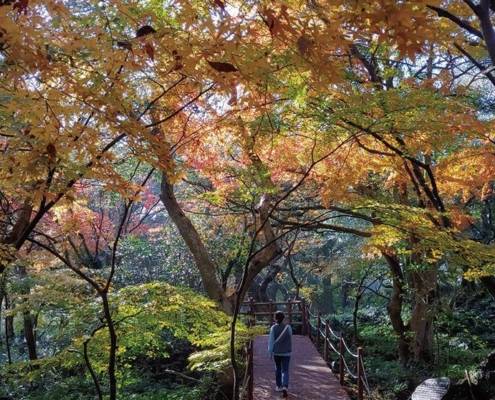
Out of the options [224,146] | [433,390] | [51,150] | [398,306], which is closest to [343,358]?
[433,390]

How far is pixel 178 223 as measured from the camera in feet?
31.8

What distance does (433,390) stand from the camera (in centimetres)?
712

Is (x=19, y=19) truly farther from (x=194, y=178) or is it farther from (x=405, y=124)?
(x=194, y=178)

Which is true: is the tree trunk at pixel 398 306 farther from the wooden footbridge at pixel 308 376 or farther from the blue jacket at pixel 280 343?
the blue jacket at pixel 280 343

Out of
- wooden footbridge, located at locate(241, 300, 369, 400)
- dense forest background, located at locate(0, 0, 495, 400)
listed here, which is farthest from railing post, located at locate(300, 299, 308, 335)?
dense forest background, located at locate(0, 0, 495, 400)

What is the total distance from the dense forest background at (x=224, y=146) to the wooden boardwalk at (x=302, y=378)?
34.2 inches

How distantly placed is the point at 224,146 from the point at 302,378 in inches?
200

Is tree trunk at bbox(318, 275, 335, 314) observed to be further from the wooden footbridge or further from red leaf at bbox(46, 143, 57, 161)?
red leaf at bbox(46, 143, 57, 161)

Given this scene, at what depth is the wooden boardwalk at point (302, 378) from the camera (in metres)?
8.48

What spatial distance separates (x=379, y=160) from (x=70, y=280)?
6170 millimetres

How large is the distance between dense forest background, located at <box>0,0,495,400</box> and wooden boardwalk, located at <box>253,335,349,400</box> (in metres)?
0.87

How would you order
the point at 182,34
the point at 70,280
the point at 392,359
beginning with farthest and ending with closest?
the point at 392,359 < the point at 70,280 < the point at 182,34

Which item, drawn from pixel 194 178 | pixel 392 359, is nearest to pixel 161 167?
pixel 194 178

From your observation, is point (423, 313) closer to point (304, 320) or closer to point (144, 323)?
point (304, 320)
